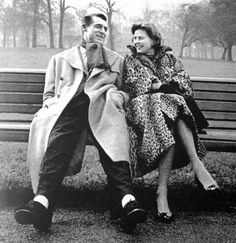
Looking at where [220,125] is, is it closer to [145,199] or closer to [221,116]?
[221,116]

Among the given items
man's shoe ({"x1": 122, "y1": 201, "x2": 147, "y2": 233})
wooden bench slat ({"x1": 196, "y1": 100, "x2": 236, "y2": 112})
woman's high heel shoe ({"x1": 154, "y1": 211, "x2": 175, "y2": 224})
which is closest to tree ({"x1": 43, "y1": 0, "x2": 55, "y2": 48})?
wooden bench slat ({"x1": 196, "y1": 100, "x2": 236, "y2": 112})

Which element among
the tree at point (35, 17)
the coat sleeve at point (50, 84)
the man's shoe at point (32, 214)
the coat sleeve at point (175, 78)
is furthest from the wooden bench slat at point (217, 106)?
the tree at point (35, 17)

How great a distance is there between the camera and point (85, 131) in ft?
9.62

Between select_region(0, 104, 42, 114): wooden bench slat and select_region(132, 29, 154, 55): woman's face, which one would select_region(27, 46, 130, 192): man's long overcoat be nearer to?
select_region(132, 29, 154, 55): woman's face

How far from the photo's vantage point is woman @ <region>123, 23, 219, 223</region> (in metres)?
Result: 2.84

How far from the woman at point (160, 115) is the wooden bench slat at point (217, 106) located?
0.52m

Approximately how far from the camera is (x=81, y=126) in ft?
9.59

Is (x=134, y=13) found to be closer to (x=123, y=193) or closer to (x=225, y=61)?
(x=225, y=61)

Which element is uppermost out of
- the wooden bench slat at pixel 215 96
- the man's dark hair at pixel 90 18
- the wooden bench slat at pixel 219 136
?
the man's dark hair at pixel 90 18

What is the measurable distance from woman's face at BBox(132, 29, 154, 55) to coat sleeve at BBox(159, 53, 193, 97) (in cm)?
17

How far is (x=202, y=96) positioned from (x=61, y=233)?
1865 millimetres

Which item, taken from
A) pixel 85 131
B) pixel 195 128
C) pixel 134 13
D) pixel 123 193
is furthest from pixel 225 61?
pixel 123 193

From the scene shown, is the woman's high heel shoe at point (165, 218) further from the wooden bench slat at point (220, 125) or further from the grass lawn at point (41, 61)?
the grass lawn at point (41, 61)

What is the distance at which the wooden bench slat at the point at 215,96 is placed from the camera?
365cm
